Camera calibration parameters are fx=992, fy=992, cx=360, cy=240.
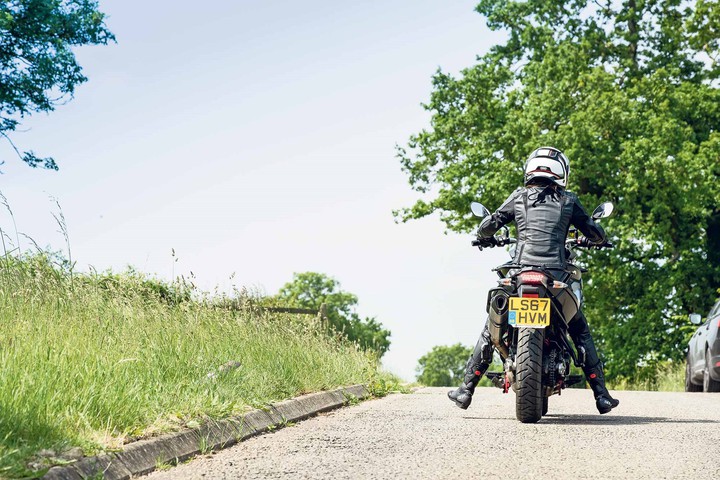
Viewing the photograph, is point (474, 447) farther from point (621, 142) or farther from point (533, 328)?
point (621, 142)

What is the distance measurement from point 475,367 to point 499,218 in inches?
56.8

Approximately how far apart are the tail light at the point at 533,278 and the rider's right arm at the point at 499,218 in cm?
88

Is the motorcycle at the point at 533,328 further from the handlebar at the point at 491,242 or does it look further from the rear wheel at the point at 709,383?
the rear wheel at the point at 709,383

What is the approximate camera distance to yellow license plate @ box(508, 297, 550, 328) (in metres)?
8.45

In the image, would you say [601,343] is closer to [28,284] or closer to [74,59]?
[74,59]

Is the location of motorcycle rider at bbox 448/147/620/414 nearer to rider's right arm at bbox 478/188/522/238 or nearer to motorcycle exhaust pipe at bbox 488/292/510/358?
rider's right arm at bbox 478/188/522/238

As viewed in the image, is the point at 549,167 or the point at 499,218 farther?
the point at 499,218

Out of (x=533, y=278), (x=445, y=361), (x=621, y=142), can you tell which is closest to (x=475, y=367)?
(x=533, y=278)

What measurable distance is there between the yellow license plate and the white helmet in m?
1.34

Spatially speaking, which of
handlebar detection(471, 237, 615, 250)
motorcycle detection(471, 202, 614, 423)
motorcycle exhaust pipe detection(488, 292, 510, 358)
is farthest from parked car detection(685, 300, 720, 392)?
motorcycle exhaust pipe detection(488, 292, 510, 358)

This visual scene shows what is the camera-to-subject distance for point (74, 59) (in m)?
29.9

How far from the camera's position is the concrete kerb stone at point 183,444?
5.20 m

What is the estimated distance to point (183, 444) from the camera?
6387mm

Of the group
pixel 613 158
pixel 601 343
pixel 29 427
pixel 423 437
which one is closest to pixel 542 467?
pixel 423 437
